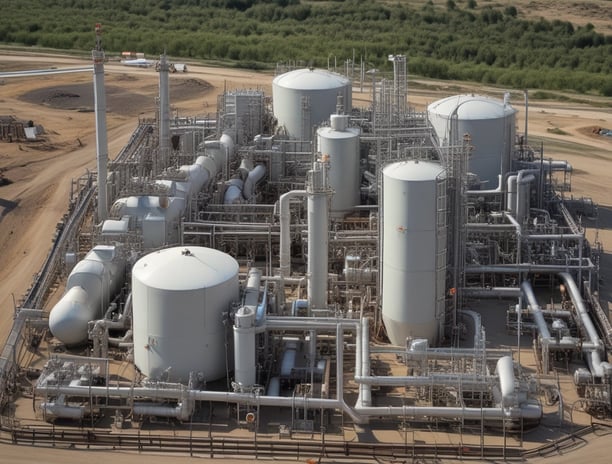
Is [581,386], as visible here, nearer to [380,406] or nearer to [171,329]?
[380,406]

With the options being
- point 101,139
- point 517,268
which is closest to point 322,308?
point 517,268

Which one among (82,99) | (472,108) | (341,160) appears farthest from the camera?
(82,99)

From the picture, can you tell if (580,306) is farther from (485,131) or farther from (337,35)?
(337,35)

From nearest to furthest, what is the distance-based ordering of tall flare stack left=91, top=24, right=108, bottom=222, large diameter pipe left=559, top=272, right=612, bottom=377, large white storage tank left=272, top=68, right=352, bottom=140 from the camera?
1. large diameter pipe left=559, top=272, right=612, bottom=377
2. tall flare stack left=91, top=24, right=108, bottom=222
3. large white storage tank left=272, top=68, right=352, bottom=140

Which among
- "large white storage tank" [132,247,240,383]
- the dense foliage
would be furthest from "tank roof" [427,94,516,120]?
the dense foliage

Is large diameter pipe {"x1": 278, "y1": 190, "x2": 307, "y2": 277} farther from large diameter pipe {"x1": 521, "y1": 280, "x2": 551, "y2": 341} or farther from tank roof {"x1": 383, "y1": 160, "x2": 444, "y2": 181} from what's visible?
large diameter pipe {"x1": 521, "y1": 280, "x2": 551, "y2": 341}

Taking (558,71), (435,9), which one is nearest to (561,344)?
(558,71)
